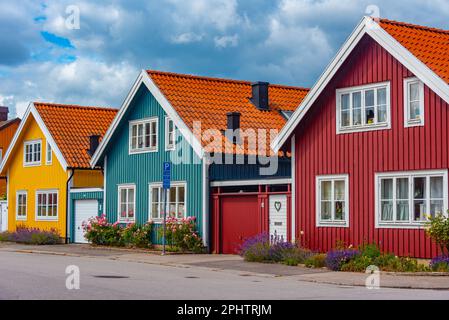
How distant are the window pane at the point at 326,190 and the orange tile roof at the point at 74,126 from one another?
48.2 ft

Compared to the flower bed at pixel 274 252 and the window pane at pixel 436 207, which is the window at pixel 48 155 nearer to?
the flower bed at pixel 274 252

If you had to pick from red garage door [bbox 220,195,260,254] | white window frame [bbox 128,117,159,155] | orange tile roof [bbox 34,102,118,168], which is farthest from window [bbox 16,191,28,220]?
red garage door [bbox 220,195,260,254]

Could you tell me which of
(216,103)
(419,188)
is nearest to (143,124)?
(216,103)

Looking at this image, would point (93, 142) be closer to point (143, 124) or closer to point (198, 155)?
point (143, 124)

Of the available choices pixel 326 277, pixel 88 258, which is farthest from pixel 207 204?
pixel 326 277

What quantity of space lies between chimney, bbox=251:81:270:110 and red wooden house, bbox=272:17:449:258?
22.1 ft

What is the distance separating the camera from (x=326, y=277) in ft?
63.1

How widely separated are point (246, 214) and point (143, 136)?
265 inches

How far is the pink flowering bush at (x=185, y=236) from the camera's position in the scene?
2788cm

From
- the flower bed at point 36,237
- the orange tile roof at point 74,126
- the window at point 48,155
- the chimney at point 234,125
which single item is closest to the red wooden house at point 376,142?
the chimney at point 234,125

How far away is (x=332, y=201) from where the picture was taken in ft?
79.5

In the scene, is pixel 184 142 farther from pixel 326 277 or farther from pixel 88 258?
pixel 326 277

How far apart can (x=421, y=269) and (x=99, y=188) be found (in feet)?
58.5

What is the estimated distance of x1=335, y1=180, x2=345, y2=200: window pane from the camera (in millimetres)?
23969
